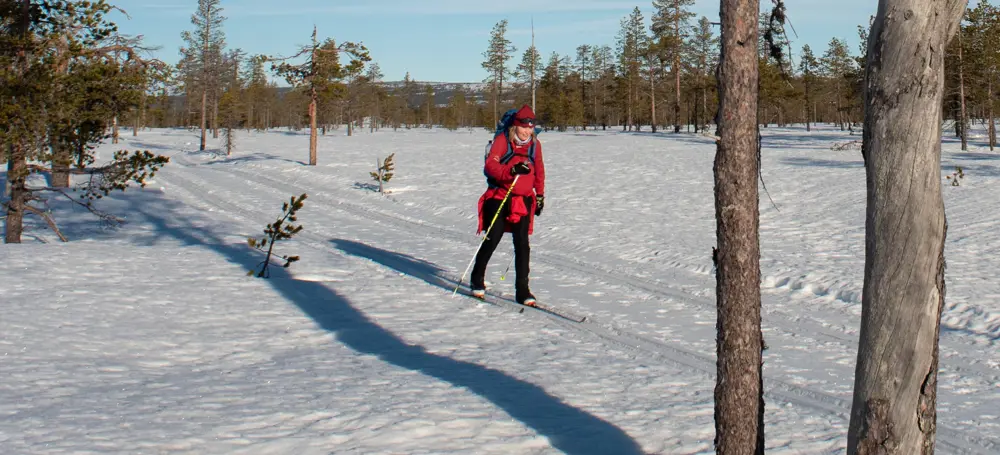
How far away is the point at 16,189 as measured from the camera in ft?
44.9

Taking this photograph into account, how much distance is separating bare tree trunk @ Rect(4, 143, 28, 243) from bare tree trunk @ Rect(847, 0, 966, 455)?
13.0 m

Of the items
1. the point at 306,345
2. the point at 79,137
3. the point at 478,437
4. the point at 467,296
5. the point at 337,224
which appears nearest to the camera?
the point at 478,437

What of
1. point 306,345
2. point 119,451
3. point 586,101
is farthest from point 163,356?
point 586,101

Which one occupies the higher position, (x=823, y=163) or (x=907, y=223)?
(x=823, y=163)

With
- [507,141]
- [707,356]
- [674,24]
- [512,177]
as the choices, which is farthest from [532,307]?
[674,24]

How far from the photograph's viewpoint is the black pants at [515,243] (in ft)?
26.8

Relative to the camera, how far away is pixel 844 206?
1708 centimetres

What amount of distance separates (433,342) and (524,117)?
8.44 ft

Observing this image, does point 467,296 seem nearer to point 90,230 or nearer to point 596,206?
point 596,206

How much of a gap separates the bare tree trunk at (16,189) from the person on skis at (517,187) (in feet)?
28.0

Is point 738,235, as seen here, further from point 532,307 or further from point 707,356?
point 532,307

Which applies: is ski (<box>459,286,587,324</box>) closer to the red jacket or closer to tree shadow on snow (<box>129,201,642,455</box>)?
the red jacket

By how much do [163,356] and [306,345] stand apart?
112cm

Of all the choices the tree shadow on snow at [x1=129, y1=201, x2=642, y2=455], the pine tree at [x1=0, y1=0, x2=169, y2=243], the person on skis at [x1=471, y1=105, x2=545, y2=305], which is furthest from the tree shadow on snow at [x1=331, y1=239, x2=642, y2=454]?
the pine tree at [x1=0, y1=0, x2=169, y2=243]
